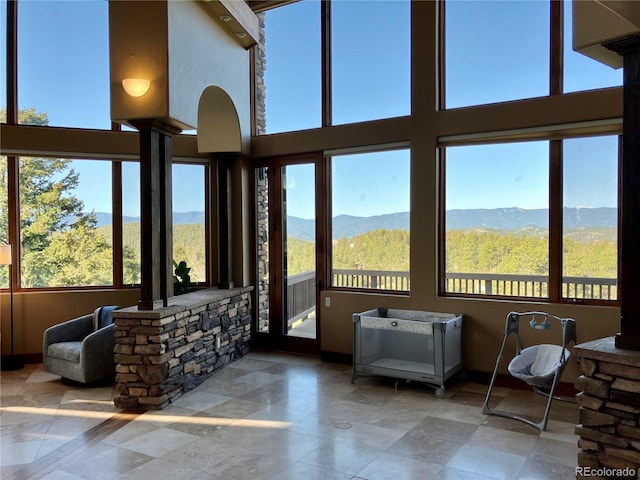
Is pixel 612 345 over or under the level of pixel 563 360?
over

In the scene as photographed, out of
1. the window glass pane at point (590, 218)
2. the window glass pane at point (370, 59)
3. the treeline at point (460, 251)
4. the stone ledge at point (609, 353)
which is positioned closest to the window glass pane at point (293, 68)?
the window glass pane at point (370, 59)

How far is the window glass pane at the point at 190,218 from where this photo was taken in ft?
20.7

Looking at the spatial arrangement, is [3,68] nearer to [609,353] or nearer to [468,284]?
[468,284]

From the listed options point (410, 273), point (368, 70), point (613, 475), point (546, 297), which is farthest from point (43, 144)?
point (613, 475)

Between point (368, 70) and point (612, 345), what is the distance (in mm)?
4157

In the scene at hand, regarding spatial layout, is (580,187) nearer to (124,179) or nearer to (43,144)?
(124,179)

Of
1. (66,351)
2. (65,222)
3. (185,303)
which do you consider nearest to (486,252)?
(185,303)

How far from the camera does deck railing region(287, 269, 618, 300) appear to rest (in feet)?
14.8

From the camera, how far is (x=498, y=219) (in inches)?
195

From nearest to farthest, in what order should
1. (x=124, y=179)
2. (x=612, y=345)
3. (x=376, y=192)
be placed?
1. (x=612, y=345)
2. (x=376, y=192)
3. (x=124, y=179)

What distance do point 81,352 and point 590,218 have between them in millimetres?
5317

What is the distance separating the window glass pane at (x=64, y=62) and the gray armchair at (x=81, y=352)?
2.61m

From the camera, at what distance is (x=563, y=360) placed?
12.4 feet

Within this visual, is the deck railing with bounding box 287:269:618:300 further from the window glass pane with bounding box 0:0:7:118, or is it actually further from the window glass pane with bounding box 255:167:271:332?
the window glass pane with bounding box 0:0:7:118
